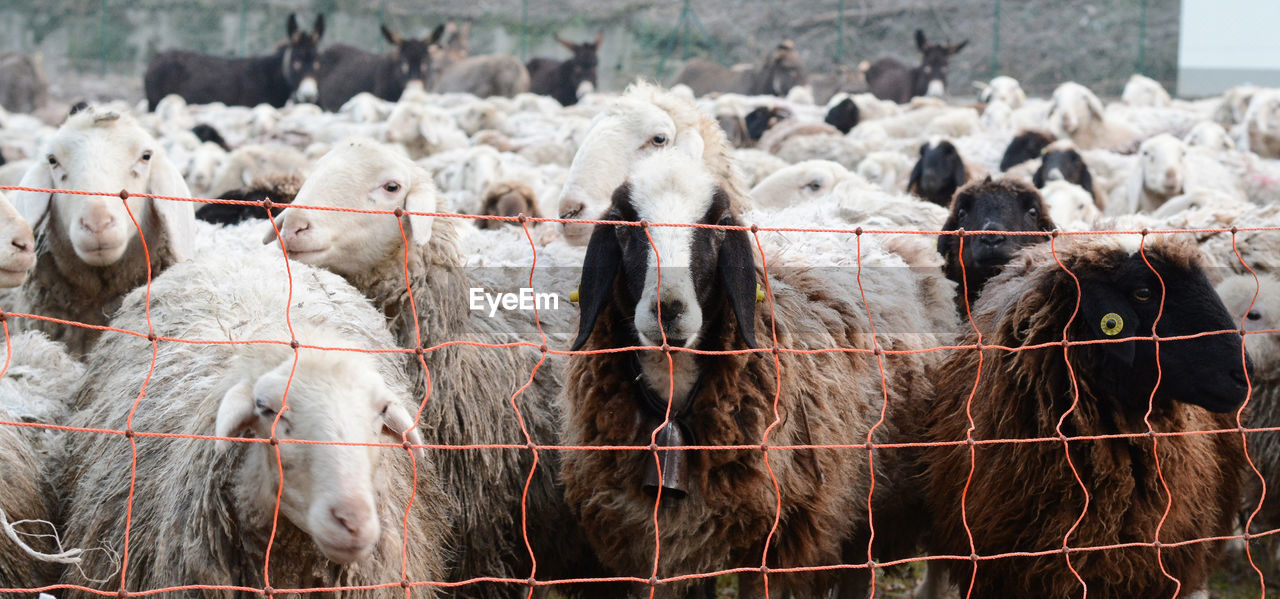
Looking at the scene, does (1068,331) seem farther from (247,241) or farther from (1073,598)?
(247,241)

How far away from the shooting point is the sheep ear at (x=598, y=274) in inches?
133

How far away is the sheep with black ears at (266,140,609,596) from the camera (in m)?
3.96

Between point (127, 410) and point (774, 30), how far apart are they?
88.5ft

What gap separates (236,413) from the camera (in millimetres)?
2748

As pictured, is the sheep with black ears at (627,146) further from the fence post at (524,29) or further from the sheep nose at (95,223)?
the fence post at (524,29)

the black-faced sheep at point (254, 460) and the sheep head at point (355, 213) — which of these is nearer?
the black-faced sheep at point (254, 460)

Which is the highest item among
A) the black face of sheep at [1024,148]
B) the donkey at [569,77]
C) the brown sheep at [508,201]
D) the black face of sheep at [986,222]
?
the black face of sheep at [986,222]

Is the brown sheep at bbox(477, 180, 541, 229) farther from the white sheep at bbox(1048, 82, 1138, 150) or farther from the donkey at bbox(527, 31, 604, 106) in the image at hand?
the donkey at bbox(527, 31, 604, 106)

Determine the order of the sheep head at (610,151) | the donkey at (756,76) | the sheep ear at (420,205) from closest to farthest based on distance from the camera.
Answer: the sheep ear at (420,205), the sheep head at (610,151), the donkey at (756,76)

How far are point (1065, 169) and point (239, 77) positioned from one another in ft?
49.5

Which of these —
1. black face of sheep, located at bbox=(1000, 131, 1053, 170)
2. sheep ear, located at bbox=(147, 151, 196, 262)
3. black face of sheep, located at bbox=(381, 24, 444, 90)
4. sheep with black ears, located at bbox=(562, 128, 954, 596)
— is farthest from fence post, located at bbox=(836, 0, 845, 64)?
sheep with black ears, located at bbox=(562, 128, 954, 596)

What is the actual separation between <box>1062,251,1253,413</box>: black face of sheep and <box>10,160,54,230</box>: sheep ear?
11.9ft

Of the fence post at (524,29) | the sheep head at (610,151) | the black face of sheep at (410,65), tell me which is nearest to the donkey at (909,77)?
the black face of sheep at (410,65)

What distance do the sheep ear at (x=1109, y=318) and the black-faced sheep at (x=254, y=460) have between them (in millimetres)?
1990
